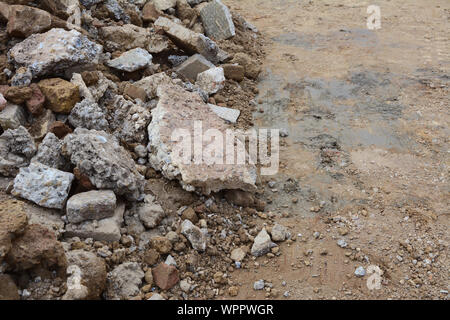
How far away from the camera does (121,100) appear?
177 inches

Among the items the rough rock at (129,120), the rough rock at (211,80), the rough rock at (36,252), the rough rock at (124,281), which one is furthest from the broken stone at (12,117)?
the rough rock at (211,80)

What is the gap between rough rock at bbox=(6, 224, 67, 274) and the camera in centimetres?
269

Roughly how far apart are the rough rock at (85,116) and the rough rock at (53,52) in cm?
60

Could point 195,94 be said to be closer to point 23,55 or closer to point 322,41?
point 23,55

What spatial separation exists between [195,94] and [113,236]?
2.25m

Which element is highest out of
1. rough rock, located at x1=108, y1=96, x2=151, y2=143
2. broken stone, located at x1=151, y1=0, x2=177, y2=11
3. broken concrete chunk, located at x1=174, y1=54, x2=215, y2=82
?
broken stone, located at x1=151, y1=0, x2=177, y2=11

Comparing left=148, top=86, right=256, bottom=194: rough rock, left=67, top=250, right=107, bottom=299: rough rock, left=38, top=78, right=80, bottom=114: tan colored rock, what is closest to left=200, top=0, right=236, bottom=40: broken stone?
left=148, top=86, right=256, bottom=194: rough rock

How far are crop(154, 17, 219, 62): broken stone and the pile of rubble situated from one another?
469mm

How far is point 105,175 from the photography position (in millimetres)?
3393

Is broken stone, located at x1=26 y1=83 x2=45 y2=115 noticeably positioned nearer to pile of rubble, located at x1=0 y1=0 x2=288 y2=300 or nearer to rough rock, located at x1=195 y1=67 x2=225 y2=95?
pile of rubble, located at x1=0 y1=0 x2=288 y2=300

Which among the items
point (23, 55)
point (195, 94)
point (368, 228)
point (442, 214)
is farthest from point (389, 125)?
point (23, 55)

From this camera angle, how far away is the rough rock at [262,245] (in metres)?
3.53

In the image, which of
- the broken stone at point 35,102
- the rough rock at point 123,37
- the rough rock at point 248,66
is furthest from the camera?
the rough rock at point 248,66

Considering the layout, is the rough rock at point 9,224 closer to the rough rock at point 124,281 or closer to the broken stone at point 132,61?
the rough rock at point 124,281
